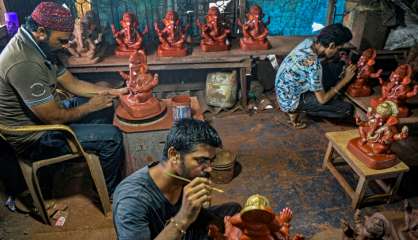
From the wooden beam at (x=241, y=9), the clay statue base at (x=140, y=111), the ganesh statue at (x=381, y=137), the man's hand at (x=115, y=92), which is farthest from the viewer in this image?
the wooden beam at (x=241, y=9)

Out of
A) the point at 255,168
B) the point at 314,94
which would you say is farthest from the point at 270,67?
the point at 255,168

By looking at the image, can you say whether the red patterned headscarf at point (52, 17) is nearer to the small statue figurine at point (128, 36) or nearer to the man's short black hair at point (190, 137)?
the man's short black hair at point (190, 137)

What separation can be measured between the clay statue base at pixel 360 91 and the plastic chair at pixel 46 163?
11.7 ft

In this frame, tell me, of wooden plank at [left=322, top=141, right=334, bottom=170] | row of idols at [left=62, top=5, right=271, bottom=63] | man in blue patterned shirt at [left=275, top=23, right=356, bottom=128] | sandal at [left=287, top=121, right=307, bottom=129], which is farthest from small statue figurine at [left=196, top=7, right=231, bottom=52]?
wooden plank at [left=322, top=141, right=334, bottom=170]

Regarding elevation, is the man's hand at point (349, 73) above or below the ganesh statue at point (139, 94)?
below

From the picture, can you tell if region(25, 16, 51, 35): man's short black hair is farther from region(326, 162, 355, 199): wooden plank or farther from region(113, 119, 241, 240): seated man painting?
region(326, 162, 355, 199): wooden plank

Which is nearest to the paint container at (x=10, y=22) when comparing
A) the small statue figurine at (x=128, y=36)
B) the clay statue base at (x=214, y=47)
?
the small statue figurine at (x=128, y=36)

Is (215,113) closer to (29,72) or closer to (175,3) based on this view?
(175,3)

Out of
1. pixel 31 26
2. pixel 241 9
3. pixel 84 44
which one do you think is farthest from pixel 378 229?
pixel 84 44

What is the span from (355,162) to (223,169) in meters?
1.37

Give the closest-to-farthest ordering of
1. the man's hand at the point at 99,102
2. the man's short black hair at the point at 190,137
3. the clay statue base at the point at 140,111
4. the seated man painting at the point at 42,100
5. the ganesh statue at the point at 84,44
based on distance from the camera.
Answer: the man's short black hair at the point at 190,137, the seated man painting at the point at 42,100, the man's hand at the point at 99,102, the clay statue base at the point at 140,111, the ganesh statue at the point at 84,44

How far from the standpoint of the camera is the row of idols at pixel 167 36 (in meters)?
4.73

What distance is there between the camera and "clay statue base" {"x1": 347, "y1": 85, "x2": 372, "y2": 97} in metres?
4.55

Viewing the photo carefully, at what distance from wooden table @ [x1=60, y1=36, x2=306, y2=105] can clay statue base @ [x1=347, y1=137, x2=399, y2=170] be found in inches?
89.0
